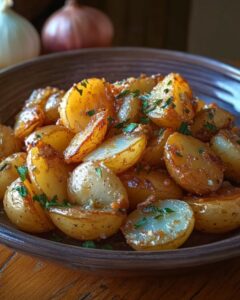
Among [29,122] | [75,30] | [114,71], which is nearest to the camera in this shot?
[29,122]

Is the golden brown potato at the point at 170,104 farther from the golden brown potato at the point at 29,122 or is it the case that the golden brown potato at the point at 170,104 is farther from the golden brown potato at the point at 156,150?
the golden brown potato at the point at 29,122

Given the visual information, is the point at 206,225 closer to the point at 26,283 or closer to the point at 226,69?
the point at 26,283

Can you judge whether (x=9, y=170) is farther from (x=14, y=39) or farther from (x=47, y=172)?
(x=14, y=39)

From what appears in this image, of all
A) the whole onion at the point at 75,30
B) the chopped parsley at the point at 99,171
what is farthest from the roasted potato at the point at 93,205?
the whole onion at the point at 75,30

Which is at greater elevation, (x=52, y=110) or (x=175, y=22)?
(x=52, y=110)

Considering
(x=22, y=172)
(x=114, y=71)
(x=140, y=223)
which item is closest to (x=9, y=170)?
(x=22, y=172)

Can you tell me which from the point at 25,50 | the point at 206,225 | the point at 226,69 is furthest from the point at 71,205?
the point at 25,50
